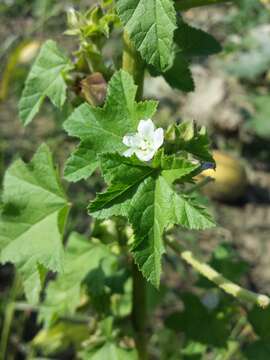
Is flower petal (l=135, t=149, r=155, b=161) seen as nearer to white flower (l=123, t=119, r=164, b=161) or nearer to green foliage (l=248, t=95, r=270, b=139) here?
white flower (l=123, t=119, r=164, b=161)

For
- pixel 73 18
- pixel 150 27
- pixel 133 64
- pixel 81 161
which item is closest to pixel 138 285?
pixel 81 161

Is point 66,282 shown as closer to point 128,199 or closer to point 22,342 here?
point 128,199

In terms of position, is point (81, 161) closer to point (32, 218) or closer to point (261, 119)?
point (32, 218)

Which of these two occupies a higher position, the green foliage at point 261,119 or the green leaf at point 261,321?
the green leaf at point 261,321

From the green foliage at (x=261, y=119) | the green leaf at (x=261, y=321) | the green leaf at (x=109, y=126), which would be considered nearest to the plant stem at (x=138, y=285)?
the green leaf at (x=109, y=126)

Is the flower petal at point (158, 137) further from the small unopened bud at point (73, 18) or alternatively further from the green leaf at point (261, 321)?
the green leaf at point (261, 321)

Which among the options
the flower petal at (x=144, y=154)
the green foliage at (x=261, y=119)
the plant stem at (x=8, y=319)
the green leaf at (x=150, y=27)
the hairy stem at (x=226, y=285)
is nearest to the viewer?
the green leaf at (x=150, y=27)

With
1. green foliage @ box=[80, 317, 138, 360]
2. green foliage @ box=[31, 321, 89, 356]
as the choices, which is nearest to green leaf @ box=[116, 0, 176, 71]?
green foliage @ box=[80, 317, 138, 360]
